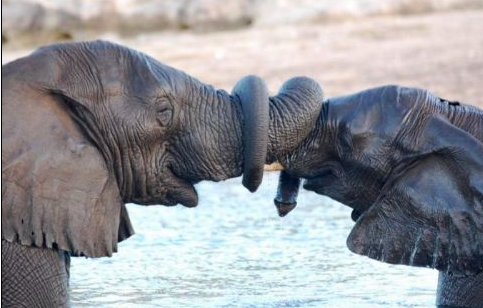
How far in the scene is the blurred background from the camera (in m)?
8.01

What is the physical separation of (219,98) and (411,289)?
1.87 m

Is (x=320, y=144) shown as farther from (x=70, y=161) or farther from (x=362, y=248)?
(x=70, y=161)

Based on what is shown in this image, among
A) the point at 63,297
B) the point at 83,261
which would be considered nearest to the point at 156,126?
the point at 63,297

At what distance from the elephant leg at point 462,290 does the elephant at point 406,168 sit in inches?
9.5

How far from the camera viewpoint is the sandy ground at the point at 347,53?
18.1m

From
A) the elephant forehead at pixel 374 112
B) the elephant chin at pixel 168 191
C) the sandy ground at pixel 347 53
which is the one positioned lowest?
the sandy ground at pixel 347 53

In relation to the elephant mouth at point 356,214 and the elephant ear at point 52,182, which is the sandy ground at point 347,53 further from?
the elephant ear at point 52,182

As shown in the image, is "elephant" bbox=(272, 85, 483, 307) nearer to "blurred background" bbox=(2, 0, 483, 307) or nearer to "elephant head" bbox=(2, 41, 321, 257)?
"elephant head" bbox=(2, 41, 321, 257)

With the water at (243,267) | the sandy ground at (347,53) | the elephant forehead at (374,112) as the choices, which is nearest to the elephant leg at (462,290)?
the water at (243,267)

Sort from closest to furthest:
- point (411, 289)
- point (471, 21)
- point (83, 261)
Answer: point (411, 289) → point (83, 261) → point (471, 21)

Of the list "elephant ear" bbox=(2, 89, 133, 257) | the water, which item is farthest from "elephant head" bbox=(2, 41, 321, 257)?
the water

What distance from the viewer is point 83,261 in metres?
8.70

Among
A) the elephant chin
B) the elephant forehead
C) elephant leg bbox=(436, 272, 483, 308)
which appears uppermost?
the elephant forehead

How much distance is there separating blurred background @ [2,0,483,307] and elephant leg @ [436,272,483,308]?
350 mm
